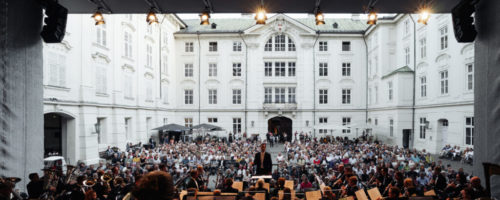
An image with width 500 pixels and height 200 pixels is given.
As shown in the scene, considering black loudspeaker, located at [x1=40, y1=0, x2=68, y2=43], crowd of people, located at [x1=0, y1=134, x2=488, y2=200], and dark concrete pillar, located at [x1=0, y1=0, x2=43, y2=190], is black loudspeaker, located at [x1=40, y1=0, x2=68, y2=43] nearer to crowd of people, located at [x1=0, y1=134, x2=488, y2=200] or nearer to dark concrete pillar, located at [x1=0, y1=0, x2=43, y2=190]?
dark concrete pillar, located at [x1=0, y1=0, x2=43, y2=190]

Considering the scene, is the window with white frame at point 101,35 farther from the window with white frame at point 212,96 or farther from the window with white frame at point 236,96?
the window with white frame at point 236,96

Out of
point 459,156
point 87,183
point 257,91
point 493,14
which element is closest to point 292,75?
point 257,91

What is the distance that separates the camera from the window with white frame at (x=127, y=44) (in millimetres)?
24855

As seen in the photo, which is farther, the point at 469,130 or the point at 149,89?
the point at 149,89

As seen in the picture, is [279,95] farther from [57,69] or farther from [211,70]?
[57,69]

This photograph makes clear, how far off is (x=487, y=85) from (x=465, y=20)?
1.98 m

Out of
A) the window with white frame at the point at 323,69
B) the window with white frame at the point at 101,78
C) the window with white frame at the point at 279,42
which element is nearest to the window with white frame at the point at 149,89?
the window with white frame at the point at 101,78

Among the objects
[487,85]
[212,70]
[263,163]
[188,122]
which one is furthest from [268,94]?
[487,85]

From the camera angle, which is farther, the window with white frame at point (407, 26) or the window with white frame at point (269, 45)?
the window with white frame at point (269, 45)

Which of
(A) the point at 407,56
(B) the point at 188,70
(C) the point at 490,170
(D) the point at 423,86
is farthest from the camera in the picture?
(B) the point at 188,70

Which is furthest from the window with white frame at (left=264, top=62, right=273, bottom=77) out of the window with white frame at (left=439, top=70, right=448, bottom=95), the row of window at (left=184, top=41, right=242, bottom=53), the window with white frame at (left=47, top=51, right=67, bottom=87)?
the window with white frame at (left=47, top=51, right=67, bottom=87)

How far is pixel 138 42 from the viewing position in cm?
2700

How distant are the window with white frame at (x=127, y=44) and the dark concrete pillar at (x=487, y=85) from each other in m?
22.7

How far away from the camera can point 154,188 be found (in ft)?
8.27
